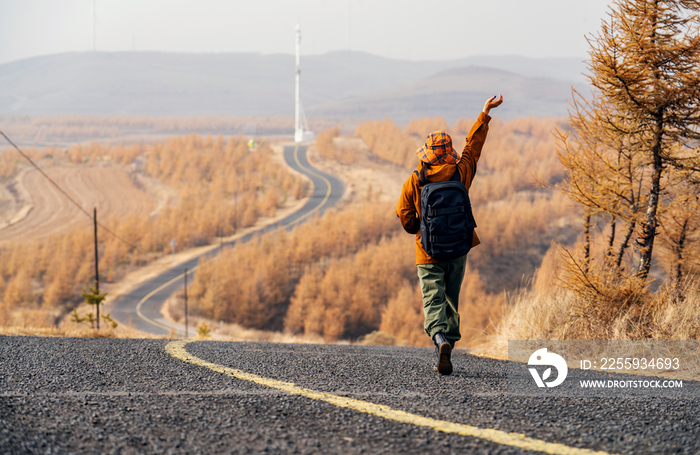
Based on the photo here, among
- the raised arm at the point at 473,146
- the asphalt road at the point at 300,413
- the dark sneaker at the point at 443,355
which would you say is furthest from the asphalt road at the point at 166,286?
the raised arm at the point at 473,146

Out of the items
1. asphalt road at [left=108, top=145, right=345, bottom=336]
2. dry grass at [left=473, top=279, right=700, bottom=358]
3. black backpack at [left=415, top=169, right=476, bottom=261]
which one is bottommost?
asphalt road at [left=108, top=145, right=345, bottom=336]

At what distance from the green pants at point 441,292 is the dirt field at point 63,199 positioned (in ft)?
328

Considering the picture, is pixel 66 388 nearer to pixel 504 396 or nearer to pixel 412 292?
pixel 504 396

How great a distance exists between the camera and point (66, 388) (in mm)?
3732

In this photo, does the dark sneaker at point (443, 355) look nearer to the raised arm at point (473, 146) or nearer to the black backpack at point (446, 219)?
the black backpack at point (446, 219)

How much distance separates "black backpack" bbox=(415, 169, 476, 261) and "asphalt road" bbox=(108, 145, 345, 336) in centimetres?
3577

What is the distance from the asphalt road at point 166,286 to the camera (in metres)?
43.7

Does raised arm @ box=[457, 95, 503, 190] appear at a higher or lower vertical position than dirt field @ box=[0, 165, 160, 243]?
higher

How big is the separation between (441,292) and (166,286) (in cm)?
5747

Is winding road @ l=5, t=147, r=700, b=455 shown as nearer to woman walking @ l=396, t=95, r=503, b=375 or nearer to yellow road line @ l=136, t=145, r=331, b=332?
woman walking @ l=396, t=95, r=503, b=375

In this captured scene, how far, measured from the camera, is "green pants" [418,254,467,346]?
450cm

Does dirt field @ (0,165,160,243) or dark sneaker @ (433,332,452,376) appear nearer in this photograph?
dark sneaker @ (433,332,452,376)

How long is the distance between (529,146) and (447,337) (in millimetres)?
158792

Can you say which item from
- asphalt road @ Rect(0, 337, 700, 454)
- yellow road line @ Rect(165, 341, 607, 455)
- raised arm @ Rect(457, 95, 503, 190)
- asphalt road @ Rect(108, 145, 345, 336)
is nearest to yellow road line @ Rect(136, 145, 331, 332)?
asphalt road @ Rect(108, 145, 345, 336)
